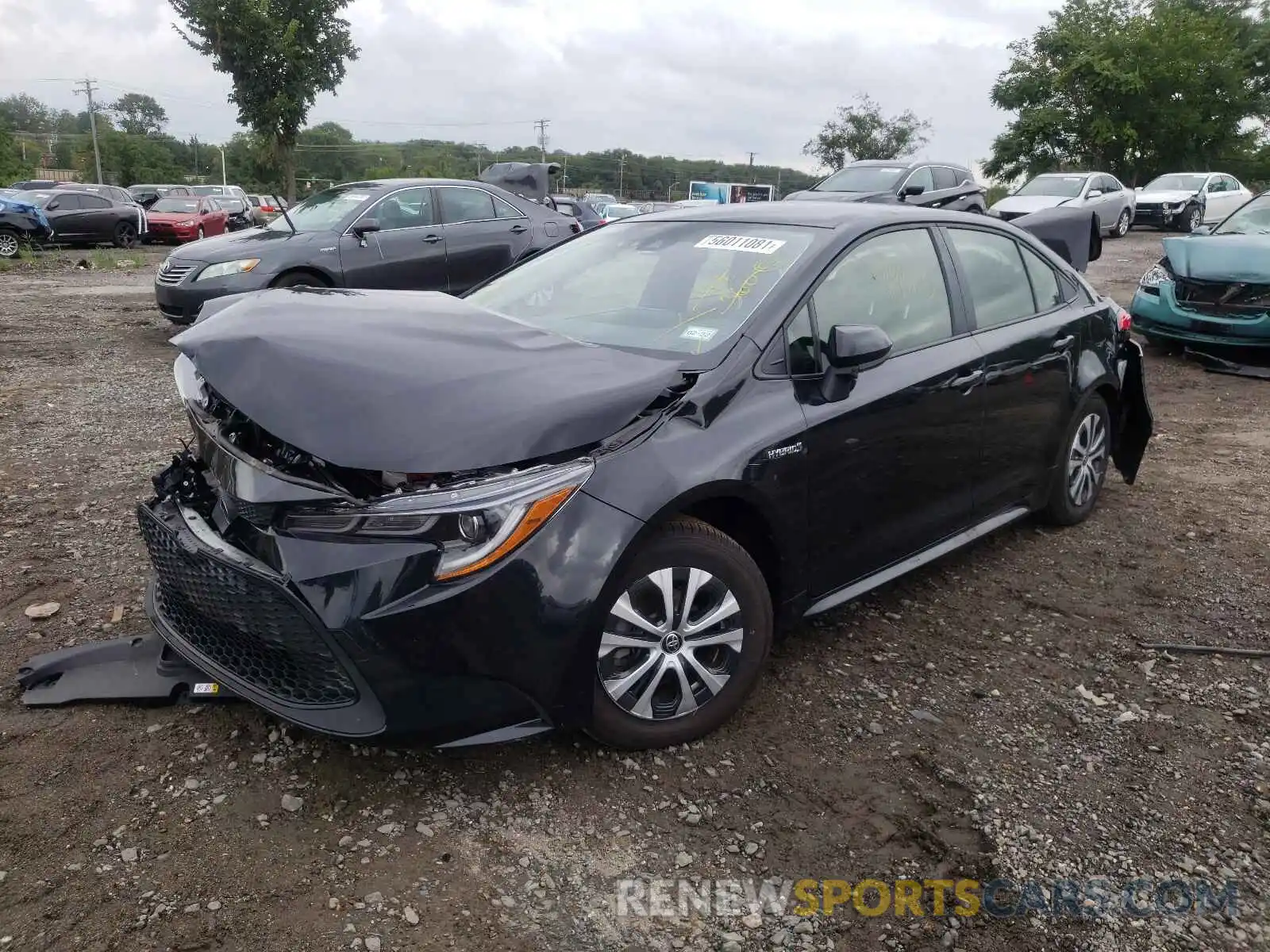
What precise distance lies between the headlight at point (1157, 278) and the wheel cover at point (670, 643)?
25.8 feet

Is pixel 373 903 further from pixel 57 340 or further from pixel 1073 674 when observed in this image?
pixel 57 340

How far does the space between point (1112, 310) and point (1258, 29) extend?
45189 millimetres

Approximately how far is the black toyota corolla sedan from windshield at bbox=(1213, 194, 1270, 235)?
22.8 ft

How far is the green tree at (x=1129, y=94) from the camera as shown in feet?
112

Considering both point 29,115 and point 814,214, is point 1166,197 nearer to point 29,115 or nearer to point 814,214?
point 814,214

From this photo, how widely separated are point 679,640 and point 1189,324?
781 cm

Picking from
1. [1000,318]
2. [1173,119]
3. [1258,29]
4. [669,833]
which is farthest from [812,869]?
[1258,29]

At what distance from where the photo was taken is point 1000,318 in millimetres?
4082

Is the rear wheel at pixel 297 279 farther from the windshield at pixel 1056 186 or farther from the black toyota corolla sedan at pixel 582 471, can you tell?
the windshield at pixel 1056 186

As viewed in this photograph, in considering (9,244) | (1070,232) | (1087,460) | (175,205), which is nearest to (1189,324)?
(1070,232)

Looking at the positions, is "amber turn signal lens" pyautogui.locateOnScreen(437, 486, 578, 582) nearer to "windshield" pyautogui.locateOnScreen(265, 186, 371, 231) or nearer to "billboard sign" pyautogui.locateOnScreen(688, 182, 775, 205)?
"windshield" pyautogui.locateOnScreen(265, 186, 371, 231)

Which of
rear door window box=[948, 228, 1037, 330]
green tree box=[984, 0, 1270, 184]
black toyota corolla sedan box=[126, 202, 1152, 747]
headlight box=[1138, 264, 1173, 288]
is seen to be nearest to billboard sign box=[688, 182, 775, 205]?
green tree box=[984, 0, 1270, 184]

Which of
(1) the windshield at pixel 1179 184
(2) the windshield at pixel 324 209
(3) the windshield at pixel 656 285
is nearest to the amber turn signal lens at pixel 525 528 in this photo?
(3) the windshield at pixel 656 285

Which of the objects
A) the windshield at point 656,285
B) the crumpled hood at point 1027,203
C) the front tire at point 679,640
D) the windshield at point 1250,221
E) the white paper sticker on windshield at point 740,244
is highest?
the crumpled hood at point 1027,203
